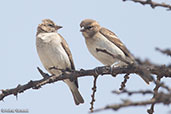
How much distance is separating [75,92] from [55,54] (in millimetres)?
1405

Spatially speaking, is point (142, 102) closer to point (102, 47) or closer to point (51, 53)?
point (102, 47)

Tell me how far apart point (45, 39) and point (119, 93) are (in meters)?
5.68

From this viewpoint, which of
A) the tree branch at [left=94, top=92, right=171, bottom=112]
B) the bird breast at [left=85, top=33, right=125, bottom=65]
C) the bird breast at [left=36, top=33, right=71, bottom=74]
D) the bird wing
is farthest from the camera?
the bird breast at [left=36, top=33, right=71, bottom=74]

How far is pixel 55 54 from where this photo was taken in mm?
7066

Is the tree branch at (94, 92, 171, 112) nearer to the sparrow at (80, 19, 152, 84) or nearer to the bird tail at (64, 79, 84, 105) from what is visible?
the sparrow at (80, 19, 152, 84)

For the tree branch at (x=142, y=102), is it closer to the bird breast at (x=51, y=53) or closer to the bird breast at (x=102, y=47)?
the bird breast at (x=102, y=47)

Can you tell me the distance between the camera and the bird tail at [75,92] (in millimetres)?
7789

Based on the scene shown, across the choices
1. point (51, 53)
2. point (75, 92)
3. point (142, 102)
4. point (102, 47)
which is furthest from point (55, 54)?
point (142, 102)

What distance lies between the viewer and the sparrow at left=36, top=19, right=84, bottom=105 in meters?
7.05

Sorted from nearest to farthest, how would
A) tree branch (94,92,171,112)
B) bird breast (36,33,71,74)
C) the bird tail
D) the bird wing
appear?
tree branch (94,92,171,112) < the bird wing < bird breast (36,33,71,74) < the bird tail

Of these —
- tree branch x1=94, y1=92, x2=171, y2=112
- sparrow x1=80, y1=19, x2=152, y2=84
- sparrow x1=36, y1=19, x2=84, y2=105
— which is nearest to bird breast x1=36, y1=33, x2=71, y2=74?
sparrow x1=36, y1=19, x2=84, y2=105

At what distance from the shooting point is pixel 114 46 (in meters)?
6.58

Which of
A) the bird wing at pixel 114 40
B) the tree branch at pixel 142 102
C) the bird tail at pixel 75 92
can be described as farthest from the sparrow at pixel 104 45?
the tree branch at pixel 142 102

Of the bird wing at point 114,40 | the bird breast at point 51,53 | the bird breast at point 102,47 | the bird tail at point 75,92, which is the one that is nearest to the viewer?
the bird breast at point 102,47
